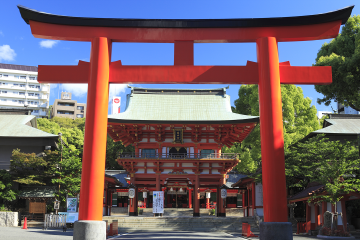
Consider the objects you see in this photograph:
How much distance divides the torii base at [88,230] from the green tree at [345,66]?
40.6ft

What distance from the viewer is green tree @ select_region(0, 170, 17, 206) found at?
924 inches

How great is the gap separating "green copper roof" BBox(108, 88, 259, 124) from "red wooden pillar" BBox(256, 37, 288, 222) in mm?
16137

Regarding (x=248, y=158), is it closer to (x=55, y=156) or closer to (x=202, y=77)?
(x=55, y=156)

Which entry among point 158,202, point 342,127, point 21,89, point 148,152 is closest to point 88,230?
point 158,202

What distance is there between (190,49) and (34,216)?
2206cm

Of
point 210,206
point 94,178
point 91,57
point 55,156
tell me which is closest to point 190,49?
point 91,57

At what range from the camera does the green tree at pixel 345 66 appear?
565 inches

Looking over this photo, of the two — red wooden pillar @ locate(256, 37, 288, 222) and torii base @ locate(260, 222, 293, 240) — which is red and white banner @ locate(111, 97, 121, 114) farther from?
torii base @ locate(260, 222, 293, 240)

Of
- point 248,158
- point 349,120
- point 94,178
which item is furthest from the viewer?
point 248,158

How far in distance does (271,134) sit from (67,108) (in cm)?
8242

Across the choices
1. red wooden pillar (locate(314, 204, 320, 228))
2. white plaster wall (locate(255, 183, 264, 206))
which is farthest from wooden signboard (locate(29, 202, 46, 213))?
red wooden pillar (locate(314, 204, 320, 228))

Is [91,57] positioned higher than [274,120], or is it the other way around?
[91,57]

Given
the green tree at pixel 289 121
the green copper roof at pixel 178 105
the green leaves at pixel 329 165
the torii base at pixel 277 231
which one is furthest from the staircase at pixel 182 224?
the torii base at pixel 277 231

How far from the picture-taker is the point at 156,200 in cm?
2325
